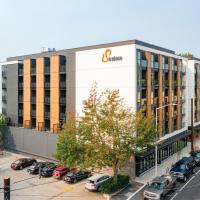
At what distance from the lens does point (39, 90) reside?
49.6 meters

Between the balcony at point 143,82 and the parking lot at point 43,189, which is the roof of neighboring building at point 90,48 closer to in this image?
the balcony at point 143,82

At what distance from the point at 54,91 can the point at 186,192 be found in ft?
86.9

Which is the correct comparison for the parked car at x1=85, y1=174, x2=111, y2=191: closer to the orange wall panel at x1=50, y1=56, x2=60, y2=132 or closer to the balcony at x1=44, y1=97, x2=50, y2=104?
the orange wall panel at x1=50, y1=56, x2=60, y2=132

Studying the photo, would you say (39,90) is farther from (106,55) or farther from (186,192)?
(186,192)

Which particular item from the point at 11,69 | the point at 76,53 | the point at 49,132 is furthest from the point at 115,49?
the point at 11,69

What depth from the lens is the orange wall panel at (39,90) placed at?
48.9 meters

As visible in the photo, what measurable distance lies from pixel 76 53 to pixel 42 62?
7.88 metres

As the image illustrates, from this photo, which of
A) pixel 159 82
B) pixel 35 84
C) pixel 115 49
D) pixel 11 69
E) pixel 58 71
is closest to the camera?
pixel 115 49

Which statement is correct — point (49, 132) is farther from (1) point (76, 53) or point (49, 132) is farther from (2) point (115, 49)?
(2) point (115, 49)

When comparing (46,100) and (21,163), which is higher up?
(46,100)

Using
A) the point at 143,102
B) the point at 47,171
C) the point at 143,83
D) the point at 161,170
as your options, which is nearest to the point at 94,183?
the point at 47,171

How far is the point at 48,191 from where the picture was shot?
32.2m

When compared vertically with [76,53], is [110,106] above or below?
below

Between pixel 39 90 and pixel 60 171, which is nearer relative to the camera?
pixel 60 171
